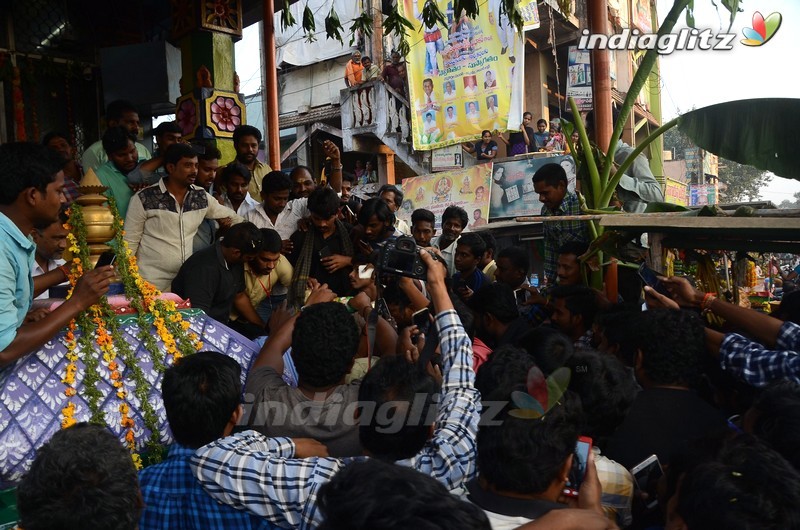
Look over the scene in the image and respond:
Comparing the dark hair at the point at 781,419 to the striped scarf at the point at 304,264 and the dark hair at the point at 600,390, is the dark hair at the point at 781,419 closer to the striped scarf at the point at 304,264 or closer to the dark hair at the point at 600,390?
the dark hair at the point at 600,390

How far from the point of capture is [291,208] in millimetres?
4668

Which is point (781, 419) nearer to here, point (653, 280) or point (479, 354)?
point (479, 354)

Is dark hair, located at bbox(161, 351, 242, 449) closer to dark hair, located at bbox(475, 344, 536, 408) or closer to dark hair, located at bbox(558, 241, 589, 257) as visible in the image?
dark hair, located at bbox(475, 344, 536, 408)

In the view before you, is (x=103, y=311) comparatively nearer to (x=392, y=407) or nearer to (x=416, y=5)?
(x=392, y=407)

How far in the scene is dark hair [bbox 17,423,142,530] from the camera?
139 cm

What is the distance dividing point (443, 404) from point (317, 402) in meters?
0.47

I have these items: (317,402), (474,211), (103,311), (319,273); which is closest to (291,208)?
(319,273)

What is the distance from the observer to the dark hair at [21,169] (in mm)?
2320

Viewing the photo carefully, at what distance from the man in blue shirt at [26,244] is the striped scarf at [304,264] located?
1535mm

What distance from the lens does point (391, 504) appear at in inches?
37.4

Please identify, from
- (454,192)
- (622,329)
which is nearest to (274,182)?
(622,329)

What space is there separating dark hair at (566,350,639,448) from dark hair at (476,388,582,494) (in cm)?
A: 69

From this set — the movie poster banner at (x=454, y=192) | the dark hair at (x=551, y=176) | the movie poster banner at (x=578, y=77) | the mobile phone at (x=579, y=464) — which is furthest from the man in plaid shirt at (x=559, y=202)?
the movie poster banner at (x=578, y=77)

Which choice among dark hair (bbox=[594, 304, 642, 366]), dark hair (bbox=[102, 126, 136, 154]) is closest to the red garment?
dark hair (bbox=[594, 304, 642, 366])
